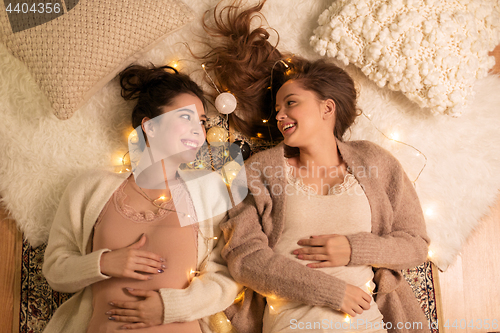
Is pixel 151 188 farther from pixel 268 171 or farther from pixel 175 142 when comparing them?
pixel 268 171

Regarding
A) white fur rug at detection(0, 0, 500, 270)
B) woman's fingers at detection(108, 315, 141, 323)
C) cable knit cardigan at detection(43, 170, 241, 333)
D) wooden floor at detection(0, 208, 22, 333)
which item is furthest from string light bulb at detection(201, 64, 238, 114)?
wooden floor at detection(0, 208, 22, 333)

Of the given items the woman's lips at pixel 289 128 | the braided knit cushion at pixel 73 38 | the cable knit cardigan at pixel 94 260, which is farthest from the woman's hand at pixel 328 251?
the braided knit cushion at pixel 73 38

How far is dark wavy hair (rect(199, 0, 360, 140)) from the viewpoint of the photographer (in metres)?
1.69

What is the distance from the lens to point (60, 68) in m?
1.44

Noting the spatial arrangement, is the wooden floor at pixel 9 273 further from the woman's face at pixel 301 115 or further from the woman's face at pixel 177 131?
the woman's face at pixel 301 115

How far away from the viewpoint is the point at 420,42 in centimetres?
161

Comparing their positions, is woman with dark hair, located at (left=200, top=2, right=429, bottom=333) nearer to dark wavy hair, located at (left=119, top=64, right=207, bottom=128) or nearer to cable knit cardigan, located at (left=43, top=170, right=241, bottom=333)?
cable knit cardigan, located at (left=43, top=170, right=241, bottom=333)

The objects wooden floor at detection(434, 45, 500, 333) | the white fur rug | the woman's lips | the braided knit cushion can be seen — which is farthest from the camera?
wooden floor at detection(434, 45, 500, 333)

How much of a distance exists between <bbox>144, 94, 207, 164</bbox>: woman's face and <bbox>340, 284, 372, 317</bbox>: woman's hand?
85 cm

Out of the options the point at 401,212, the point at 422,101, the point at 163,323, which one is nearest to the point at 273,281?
the point at 163,323

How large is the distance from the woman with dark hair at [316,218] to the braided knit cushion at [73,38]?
41 cm

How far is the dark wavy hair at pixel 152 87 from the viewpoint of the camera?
5.12ft

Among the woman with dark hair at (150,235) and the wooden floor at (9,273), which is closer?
the woman with dark hair at (150,235)

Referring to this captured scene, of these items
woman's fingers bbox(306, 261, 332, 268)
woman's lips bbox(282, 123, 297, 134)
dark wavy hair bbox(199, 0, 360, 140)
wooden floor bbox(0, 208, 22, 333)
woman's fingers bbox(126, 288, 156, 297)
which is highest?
dark wavy hair bbox(199, 0, 360, 140)
